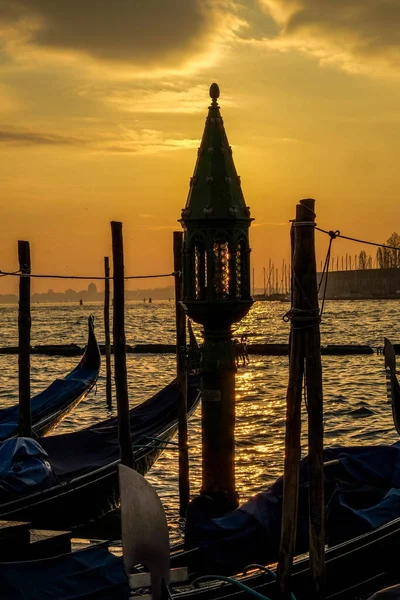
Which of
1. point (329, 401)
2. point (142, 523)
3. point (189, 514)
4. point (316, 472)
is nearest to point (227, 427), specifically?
point (189, 514)

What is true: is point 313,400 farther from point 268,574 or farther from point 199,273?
point 199,273

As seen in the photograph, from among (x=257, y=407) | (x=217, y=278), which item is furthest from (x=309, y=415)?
(x=257, y=407)

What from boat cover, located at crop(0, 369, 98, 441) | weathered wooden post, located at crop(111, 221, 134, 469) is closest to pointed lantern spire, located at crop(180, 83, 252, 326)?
weathered wooden post, located at crop(111, 221, 134, 469)

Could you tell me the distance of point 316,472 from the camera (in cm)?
600

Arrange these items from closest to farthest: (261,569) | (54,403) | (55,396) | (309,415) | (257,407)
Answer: (309,415), (261,569), (54,403), (55,396), (257,407)

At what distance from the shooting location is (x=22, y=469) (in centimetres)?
942

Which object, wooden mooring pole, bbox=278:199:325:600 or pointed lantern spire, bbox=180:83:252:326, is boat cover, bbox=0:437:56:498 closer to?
pointed lantern spire, bbox=180:83:252:326

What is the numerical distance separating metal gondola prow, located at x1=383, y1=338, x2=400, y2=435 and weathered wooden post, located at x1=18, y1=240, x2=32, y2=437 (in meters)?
4.95

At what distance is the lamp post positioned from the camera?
8.16m

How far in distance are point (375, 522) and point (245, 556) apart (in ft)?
4.19

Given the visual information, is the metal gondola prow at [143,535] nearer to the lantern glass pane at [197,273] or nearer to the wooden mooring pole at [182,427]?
the lantern glass pane at [197,273]

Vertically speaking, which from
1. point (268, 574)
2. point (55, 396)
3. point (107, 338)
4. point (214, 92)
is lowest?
point (268, 574)

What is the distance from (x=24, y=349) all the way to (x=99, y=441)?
1728 mm

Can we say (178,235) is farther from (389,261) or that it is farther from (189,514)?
(389,261)
